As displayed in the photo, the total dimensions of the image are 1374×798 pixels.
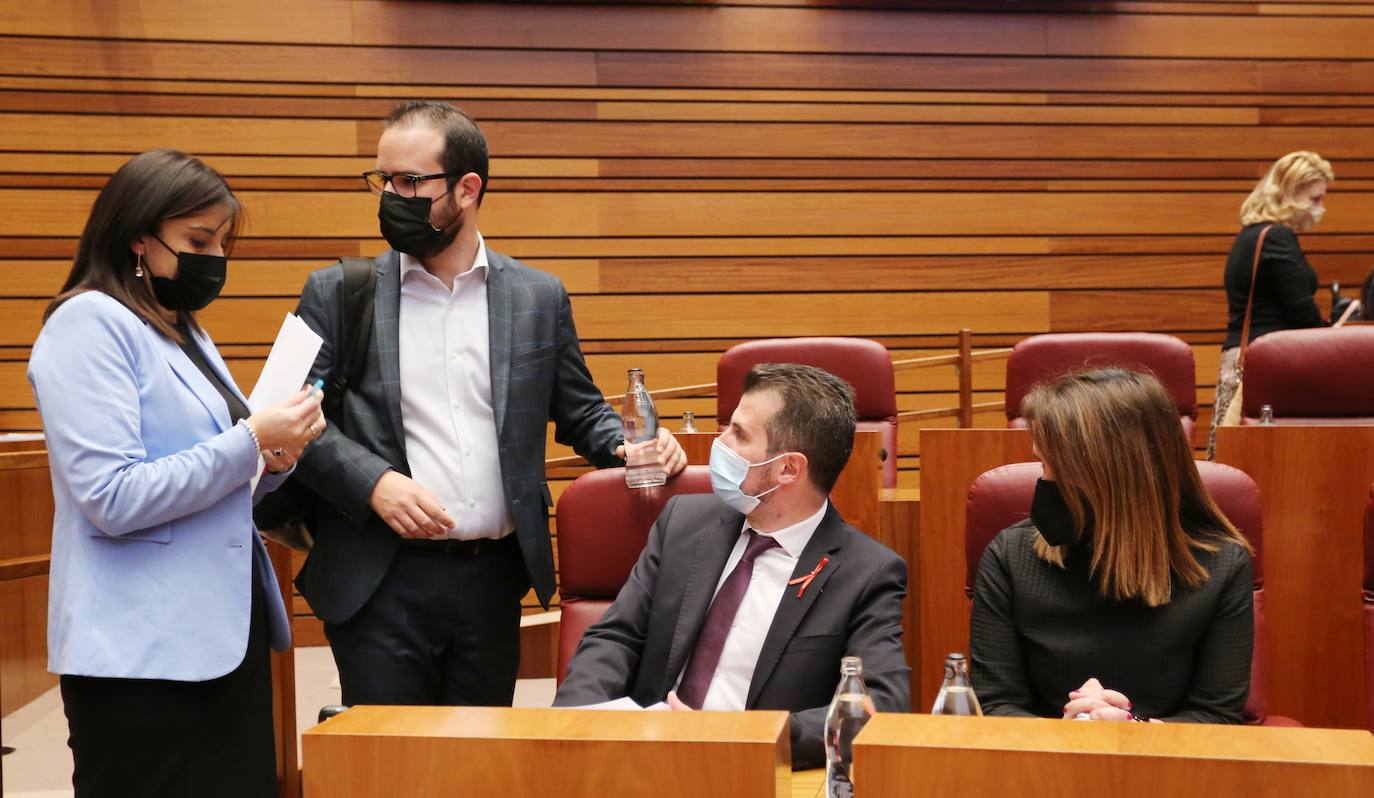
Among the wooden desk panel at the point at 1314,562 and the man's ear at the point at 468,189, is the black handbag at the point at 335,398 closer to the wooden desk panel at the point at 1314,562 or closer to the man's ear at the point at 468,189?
the man's ear at the point at 468,189

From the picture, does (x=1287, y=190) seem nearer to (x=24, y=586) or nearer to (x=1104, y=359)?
(x=1104, y=359)

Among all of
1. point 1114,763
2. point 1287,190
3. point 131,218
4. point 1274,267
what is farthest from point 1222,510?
point 1287,190

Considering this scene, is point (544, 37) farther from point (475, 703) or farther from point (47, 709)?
point (475, 703)

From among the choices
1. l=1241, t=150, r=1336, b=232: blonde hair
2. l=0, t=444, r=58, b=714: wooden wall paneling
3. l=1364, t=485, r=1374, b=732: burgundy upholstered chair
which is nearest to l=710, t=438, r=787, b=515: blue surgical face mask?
l=1364, t=485, r=1374, b=732: burgundy upholstered chair

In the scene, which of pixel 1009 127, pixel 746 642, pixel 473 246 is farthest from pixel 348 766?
pixel 1009 127

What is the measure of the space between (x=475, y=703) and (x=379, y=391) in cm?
55

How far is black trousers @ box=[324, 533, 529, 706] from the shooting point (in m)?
2.07

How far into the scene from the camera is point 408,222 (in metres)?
2.11

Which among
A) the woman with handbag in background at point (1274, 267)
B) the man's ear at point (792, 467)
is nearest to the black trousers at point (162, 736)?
the man's ear at point (792, 467)

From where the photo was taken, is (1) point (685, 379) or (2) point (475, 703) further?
(1) point (685, 379)

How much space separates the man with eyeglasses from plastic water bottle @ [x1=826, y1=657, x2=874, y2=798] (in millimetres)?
831

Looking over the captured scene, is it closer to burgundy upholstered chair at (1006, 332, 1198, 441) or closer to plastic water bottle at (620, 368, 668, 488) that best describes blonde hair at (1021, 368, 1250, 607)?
plastic water bottle at (620, 368, 668, 488)

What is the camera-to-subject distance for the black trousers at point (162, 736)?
1740 mm

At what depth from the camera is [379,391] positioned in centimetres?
212
